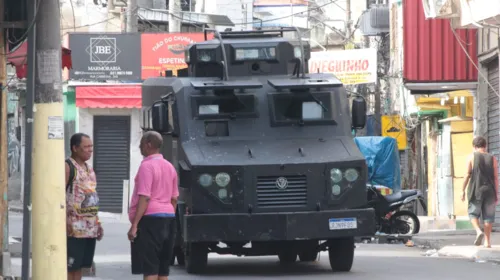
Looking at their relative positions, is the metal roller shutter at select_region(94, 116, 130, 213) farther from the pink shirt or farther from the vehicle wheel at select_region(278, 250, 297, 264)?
the pink shirt

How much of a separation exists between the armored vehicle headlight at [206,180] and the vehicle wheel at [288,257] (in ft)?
7.28

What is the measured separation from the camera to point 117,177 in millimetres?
37625

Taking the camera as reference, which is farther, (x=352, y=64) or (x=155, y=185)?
(x=352, y=64)

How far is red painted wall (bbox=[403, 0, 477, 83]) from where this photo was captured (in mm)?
26953

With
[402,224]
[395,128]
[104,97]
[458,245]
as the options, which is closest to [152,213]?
[458,245]

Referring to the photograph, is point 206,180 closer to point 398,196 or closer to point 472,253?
point 472,253


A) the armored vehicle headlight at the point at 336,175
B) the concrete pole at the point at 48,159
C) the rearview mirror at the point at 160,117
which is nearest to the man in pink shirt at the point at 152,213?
the concrete pole at the point at 48,159

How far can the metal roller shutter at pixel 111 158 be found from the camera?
3747 centimetres

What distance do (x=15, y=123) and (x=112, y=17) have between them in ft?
23.2

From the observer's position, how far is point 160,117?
15719 millimetres

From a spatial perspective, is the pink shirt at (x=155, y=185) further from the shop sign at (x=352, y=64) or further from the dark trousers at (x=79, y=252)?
the shop sign at (x=352, y=64)

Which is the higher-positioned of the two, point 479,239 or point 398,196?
point 398,196

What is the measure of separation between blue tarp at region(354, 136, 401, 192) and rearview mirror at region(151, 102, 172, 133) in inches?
501

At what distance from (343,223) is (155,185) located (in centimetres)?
437
